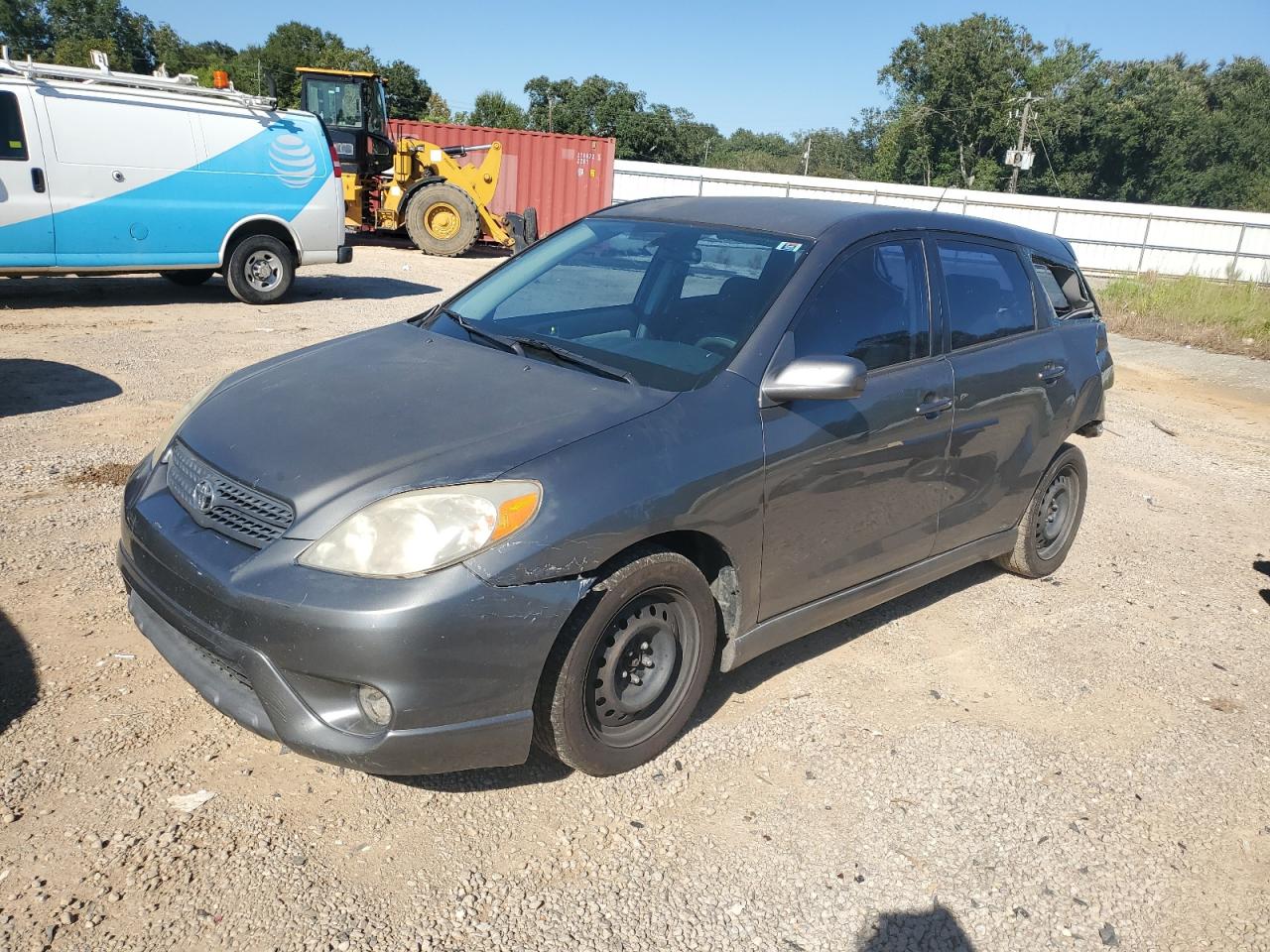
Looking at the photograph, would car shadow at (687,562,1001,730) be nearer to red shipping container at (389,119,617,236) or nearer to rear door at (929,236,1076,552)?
rear door at (929,236,1076,552)

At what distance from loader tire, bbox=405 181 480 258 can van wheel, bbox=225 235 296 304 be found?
7.32 meters

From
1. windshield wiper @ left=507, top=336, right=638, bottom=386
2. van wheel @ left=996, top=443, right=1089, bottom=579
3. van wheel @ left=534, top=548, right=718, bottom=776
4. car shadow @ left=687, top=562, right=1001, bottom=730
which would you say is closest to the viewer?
van wheel @ left=534, top=548, right=718, bottom=776

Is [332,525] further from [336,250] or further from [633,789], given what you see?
[336,250]

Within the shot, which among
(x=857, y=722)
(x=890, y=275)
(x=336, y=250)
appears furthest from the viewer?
(x=336, y=250)

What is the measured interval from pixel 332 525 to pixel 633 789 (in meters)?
1.29

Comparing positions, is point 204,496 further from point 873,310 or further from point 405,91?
point 405,91

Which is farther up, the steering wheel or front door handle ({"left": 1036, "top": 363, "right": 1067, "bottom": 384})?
the steering wheel

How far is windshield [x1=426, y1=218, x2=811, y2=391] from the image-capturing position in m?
3.38

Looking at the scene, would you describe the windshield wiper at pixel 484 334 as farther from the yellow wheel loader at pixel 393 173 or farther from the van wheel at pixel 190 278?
the yellow wheel loader at pixel 393 173

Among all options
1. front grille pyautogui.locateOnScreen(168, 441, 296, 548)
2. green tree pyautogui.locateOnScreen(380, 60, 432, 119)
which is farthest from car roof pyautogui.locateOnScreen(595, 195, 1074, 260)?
green tree pyautogui.locateOnScreen(380, 60, 432, 119)

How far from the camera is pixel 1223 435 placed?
360 inches

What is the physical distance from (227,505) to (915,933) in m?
2.26

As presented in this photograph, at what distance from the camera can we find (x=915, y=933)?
102 inches

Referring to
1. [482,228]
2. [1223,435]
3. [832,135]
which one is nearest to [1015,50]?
[832,135]
